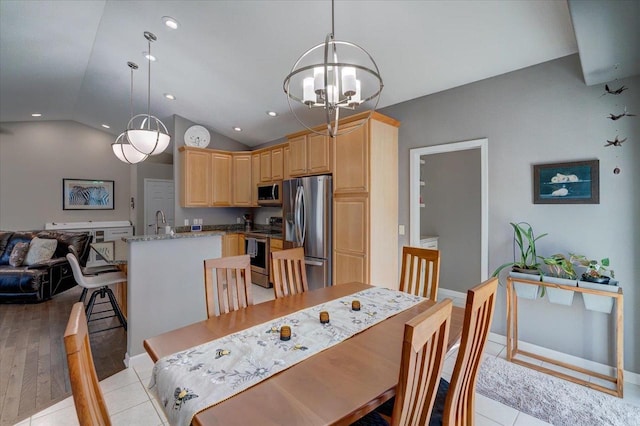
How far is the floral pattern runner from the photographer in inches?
39.2

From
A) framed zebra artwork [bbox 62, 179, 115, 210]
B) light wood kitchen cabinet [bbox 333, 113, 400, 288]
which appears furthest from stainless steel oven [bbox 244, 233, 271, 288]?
framed zebra artwork [bbox 62, 179, 115, 210]

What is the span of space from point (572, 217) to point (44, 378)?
15.3 feet

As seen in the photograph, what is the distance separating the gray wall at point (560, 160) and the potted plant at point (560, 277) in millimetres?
198

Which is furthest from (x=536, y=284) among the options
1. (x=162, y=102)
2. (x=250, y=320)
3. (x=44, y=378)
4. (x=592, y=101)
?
(x=162, y=102)

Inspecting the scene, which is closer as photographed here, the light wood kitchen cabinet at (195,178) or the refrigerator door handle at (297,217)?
the refrigerator door handle at (297,217)

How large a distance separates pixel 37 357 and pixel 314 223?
3.07 metres

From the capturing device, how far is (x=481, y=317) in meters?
1.25

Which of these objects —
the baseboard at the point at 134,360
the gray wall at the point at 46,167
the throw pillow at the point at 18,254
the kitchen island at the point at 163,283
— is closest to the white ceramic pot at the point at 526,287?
the kitchen island at the point at 163,283

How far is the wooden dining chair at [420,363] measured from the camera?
2.64ft

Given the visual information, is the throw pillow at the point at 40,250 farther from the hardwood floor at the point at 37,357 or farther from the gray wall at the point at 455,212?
the gray wall at the point at 455,212

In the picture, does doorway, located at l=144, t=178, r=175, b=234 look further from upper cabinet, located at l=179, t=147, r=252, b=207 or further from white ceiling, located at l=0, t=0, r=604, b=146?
white ceiling, located at l=0, t=0, r=604, b=146

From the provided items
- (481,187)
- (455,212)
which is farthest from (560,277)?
(455,212)

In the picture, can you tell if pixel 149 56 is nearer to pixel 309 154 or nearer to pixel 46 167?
pixel 309 154

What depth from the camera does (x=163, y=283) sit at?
2.74 metres
